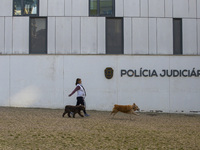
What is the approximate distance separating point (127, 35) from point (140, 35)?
2.32ft

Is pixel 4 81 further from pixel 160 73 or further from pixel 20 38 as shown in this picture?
pixel 160 73

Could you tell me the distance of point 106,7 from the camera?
1752 centimetres

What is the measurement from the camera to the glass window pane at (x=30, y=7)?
690 inches

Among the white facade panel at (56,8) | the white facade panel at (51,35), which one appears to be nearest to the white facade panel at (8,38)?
the white facade panel at (51,35)

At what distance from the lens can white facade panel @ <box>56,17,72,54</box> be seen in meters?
17.2

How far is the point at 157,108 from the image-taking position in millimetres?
17031

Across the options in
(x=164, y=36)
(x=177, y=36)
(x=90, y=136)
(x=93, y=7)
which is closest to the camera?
(x=90, y=136)

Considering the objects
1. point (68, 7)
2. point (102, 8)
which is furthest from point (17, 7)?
point (102, 8)

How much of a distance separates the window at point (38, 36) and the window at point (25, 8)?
16.6 inches

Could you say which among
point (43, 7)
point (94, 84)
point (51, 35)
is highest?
point (43, 7)

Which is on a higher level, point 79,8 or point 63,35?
point 79,8

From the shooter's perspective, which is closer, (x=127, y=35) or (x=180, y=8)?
(x=127, y=35)

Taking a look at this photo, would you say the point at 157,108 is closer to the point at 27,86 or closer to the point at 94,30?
the point at 94,30

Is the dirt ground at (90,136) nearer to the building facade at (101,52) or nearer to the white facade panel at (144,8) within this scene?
the building facade at (101,52)
